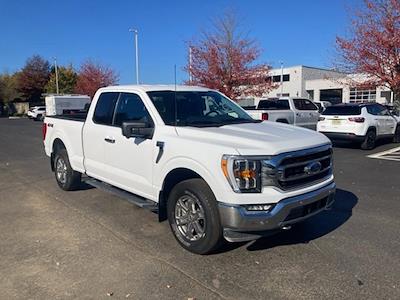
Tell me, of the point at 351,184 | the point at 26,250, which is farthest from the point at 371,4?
the point at 26,250

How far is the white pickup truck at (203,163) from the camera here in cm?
388

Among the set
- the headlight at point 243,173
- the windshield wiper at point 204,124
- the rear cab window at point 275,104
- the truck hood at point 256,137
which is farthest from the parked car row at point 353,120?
the headlight at point 243,173

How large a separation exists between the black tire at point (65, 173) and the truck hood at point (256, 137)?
3210 mm

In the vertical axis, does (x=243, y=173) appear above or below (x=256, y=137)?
below

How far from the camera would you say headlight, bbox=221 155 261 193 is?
3836mm

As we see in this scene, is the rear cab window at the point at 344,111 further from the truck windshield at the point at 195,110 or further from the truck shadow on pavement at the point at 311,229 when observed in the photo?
the truck windshield at the point at 195,110

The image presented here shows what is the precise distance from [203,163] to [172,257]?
109 cm

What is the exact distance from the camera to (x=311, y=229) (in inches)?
200

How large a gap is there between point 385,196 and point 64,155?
569 cm

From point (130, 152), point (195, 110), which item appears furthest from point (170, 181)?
point (195, 110)

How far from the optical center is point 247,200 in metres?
3.85

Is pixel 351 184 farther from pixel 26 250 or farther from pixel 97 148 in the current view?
pixel 26 250

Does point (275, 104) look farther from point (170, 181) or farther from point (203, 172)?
point (203, 172)

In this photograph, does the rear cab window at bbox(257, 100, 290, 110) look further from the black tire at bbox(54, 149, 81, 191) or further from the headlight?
the headlight
